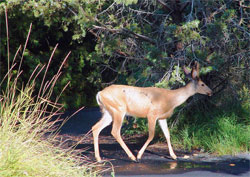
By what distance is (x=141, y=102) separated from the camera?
8.65m

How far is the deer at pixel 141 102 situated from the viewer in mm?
8477

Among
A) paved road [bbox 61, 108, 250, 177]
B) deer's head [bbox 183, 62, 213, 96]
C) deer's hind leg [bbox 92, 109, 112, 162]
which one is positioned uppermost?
deer's head [bbox 183, 62, 213, 96]

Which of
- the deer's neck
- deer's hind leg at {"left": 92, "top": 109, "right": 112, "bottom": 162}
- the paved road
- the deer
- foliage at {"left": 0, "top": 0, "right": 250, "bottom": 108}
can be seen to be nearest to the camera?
the paved road

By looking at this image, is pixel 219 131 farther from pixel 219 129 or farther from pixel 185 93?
pixel 185 93

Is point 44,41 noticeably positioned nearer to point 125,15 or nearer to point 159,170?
point 125,15

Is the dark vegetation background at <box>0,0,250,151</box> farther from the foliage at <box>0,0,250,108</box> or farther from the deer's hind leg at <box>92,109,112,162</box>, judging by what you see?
the deer's hind leg at <box>92,109,112,162</box>

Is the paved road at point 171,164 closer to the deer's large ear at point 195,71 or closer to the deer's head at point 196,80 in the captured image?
the deer's head at point 196,80

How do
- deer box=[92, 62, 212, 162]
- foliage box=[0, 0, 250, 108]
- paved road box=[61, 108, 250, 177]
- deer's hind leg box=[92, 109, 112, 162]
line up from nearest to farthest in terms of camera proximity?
1. paved road box=[61, 108, 250, 177]
2. foliage box=[0, 0, 250, 108]
3. deer box=[92, 62, 212, 162]
4. deer's hind leg box=[92, 109, 112, 162]

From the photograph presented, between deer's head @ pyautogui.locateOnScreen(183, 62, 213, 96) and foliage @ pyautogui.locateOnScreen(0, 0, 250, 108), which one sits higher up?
foliage @ pyautogui.locateOnScreen(0, 0, 250, 108)

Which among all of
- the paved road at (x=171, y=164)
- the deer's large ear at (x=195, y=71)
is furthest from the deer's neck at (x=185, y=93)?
the paved road at (x=171, y=164)

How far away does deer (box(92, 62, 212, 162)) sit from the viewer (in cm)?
→ 848

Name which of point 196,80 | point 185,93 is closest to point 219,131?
point 185,93

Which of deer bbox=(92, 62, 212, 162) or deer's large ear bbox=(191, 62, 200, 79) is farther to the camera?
deer bbox=(92, 62, 212, 162)

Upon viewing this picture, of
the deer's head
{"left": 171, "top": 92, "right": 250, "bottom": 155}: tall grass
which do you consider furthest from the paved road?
the deer's head
